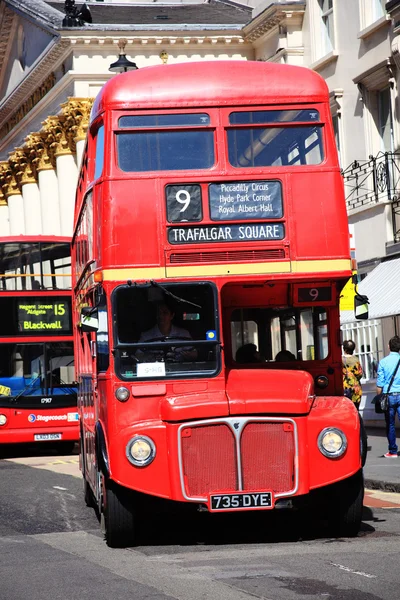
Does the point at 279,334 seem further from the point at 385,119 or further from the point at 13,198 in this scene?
the point at 13,198

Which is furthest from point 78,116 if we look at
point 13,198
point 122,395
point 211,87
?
point 122,395

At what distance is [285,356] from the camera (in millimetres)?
12922

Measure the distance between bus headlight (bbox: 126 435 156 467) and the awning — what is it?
12186 mm

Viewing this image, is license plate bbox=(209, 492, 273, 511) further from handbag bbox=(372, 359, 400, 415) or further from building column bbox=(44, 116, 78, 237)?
building column bbox=(44, 116, 78, 237)

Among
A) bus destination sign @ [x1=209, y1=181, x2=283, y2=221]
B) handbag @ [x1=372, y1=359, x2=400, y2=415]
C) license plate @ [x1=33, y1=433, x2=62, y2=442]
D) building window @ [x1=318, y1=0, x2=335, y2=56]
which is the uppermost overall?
building window @ [x1=318, y1=0, x2=335, y2=56]

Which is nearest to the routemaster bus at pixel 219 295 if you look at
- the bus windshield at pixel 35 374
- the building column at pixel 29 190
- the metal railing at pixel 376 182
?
the bus windshield at pixel 35 374

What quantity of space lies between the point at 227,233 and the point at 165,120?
3.83 feet

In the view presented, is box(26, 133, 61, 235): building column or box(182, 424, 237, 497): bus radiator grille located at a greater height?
box(26, 133, 61, 235): building column

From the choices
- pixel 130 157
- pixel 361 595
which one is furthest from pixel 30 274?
pixel 361 595

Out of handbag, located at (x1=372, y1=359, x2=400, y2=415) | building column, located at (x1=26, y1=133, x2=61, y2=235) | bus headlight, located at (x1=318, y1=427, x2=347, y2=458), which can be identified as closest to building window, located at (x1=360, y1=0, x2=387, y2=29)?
handbag, located at (x1=372, y1=359, x2=400, y2=415)

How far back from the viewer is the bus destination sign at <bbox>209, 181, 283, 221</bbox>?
40.4ft

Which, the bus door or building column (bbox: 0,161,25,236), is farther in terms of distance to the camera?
building column (bbox: 0,161,25,236)

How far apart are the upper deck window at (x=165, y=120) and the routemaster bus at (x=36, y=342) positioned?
13.7 metres

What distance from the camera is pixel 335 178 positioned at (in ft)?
40.9
